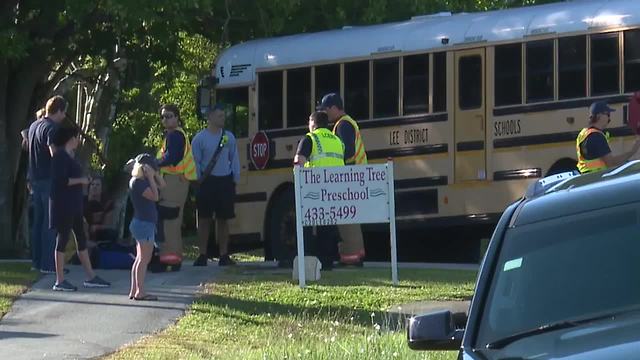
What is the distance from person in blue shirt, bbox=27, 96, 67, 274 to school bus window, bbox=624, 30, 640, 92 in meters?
6.05

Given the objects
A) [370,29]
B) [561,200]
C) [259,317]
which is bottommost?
[259,317]

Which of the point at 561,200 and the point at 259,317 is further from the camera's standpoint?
the point at 259,317

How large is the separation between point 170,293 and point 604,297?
322 inches

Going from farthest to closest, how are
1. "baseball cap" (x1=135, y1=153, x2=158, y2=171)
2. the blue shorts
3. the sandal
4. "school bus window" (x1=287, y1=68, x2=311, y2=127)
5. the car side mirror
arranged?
"school bus window" (x1=287, y1=68, x2=311, y2=127) → "baseball cap" (x1=135, y1=153, x2=158, y2=171) → the sandal → the blue shorts → the car side mirror

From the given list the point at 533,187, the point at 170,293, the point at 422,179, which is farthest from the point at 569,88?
the point at 533,187

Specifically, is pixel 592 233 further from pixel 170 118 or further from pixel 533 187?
pixel 170 118

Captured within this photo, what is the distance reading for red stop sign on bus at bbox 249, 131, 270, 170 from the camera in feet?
59.2

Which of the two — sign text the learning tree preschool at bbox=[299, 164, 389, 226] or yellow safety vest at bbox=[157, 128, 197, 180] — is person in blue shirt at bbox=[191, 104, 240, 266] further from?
sign text the learning tree preschool at bbox=[299, 164, 389, 226]

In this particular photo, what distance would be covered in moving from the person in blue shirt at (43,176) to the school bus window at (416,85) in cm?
467

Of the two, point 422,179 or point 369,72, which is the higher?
point 369,72


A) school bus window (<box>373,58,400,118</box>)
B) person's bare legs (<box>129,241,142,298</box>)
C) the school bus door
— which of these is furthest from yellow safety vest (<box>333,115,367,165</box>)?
person's bare legs (<box>129,241,142,298</box>)

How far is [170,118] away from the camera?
14664 mm

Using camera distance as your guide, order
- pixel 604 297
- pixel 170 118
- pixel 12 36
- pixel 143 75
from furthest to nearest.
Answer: pixel 143 75, pixel 12 36, pixel 170 118, pixel 604 297

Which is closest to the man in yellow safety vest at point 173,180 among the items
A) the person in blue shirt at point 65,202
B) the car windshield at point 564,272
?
the person in blue shirt at point 65,202
